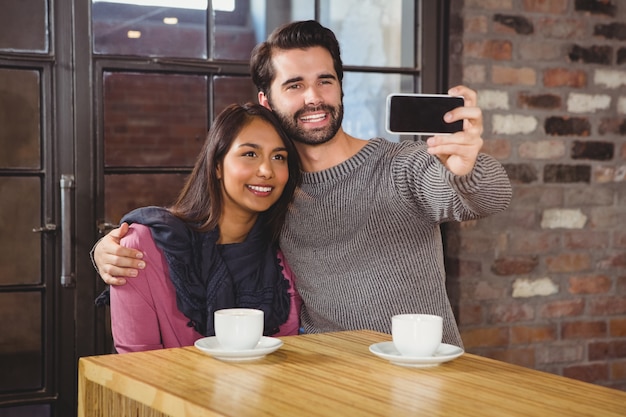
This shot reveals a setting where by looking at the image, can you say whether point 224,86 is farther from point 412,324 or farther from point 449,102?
point 412,324

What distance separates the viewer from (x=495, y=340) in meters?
3.02

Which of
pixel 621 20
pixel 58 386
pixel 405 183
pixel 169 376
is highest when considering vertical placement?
pixel 621 20

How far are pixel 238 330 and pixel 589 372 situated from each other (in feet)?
6.58

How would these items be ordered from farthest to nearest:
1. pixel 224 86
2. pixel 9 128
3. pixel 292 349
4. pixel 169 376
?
pixel 224 86, pixel 9 128, pixel 292 349, pixel 169 376

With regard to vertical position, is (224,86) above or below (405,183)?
above

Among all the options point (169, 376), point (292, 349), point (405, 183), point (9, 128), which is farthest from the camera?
point (9, 128)

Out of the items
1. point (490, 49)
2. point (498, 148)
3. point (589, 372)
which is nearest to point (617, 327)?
point (589, 372)

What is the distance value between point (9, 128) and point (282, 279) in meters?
1.04

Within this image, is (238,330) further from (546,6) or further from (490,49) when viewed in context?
(546,6)

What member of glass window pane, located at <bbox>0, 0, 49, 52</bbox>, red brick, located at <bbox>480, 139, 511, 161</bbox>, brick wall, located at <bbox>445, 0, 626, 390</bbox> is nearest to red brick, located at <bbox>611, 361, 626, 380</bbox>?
brick wall, located at <bbox>445, 0, 626, 390</bbox>

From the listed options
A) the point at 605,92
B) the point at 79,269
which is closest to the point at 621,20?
the point at 605,92

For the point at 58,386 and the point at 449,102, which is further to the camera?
the point at 58,386

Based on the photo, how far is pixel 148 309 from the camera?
2.05 m

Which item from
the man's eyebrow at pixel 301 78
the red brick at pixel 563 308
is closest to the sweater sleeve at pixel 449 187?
the man's eyebrow at pixel 301 78
